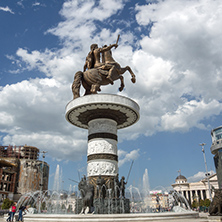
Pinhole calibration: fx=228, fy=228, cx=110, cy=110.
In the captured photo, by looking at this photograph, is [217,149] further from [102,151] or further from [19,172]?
[19,172]

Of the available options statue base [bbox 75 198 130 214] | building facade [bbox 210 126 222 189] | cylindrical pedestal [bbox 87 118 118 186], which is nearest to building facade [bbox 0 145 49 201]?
cylindrical pedestal [bbox 87 118 118 186]

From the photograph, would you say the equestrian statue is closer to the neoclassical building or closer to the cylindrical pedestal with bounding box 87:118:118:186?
the cylindrical pedestal with bounding box 87:118:118:186

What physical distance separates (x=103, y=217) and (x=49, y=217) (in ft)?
8.62

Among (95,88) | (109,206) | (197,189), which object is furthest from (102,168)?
(197,189)

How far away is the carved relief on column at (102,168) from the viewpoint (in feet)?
49.1

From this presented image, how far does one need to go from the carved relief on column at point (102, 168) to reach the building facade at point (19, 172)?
3758 cm

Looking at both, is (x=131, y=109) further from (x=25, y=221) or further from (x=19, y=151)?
(x=19, y=151)

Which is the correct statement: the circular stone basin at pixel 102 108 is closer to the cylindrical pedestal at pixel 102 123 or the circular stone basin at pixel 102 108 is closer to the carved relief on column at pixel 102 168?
the cylindrical pedestal at pixel 102 123

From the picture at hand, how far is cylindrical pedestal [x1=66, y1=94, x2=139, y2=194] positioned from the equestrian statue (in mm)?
1506

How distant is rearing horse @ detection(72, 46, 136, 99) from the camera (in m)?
17.0

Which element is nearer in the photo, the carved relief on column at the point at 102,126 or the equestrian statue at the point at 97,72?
the carved relief on column at the point at 102,126

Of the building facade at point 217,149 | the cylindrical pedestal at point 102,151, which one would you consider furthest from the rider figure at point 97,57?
the building facade at point 217,149

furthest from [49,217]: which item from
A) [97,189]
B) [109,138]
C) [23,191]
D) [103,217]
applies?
[23,191]

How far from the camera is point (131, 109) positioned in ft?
53.4
